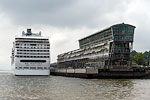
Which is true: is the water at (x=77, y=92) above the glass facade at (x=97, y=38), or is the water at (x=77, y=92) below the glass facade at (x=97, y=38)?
below

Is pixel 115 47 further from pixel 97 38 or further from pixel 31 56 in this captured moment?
pixel 31 56

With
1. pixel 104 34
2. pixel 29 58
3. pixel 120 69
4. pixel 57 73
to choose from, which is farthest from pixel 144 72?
pixel 57 73

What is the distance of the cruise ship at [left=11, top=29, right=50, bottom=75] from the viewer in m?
101

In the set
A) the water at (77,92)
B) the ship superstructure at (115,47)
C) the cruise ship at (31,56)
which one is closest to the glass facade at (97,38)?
the ship superstructure at (115,47)

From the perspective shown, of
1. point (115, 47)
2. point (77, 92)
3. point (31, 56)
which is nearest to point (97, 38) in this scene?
point (115, 47)

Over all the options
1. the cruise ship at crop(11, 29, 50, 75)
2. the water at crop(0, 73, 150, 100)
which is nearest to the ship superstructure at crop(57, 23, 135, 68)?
the cruise ship at crop(11, 29, 50, 75)

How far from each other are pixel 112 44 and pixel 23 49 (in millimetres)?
35907

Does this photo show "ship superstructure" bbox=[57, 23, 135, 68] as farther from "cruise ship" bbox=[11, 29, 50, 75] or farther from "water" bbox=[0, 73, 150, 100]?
"water" bbox=[0, 73, 150, 100]

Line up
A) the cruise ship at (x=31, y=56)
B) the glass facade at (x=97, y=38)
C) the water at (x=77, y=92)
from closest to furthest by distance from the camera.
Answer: the water at (x=77, y=92)
the cruise ship at (x=31, y=56)
the glass facade at (x=97, y=38)

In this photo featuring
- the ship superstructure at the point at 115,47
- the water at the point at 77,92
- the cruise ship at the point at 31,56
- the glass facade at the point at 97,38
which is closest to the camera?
the water at the point at 77,92

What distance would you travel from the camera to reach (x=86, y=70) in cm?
8969

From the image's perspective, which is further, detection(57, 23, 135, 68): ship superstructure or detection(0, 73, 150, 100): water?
detection(57, 23, 135, 68): ship superstructure

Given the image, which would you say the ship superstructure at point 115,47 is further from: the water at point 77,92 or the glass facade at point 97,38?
the water at point 77,92

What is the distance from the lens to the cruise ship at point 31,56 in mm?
101269
